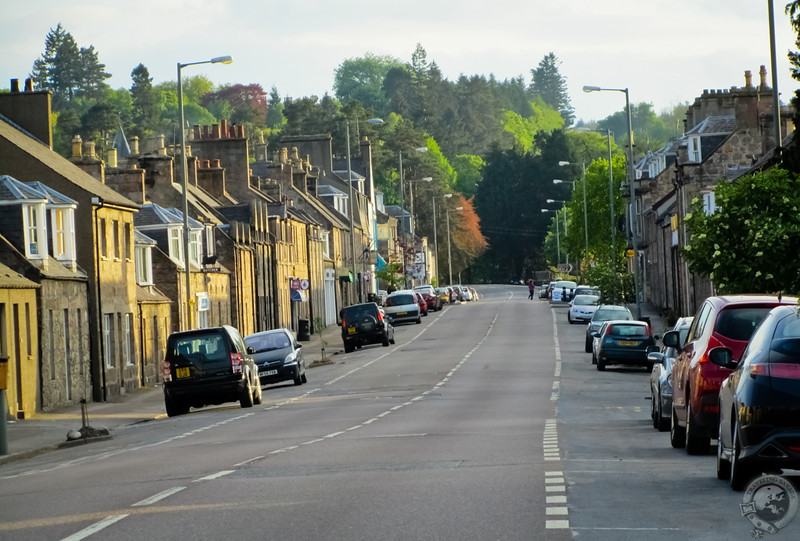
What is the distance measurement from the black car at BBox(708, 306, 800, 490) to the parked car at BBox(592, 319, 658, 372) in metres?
31.1

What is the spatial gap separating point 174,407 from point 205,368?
4.45 feet

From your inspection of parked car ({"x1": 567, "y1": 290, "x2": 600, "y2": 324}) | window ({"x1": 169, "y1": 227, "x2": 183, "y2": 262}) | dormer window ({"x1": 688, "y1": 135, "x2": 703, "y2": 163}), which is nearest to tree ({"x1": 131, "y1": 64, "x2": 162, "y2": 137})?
parked car ({"x1": 567, "y1": 290, "x2": 600, "y2": 324})

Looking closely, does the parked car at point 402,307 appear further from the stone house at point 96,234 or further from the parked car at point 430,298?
the stone house at point 96,234

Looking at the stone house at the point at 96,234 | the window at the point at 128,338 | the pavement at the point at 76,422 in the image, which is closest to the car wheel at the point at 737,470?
the pavement at the point at 76,422

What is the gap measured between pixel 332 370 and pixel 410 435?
29729 mm

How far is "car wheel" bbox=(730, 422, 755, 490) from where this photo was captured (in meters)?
12.7

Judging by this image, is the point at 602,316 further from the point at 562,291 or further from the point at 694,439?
the point at 562,291

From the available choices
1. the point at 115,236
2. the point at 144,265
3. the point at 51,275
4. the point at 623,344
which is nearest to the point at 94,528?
the point at 51,275

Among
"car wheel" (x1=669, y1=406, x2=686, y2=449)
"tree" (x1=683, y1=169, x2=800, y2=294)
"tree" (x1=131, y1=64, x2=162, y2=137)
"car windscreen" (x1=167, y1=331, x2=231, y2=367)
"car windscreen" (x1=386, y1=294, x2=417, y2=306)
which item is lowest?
"car wheel" (x1=669, y1=406, x2=686, y2=449)

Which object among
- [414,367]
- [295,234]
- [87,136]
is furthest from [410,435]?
[87,136]

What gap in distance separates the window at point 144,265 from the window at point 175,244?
112 inches

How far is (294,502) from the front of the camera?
12656mm

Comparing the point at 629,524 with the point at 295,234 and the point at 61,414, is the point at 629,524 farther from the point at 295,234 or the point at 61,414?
the point at 295,234

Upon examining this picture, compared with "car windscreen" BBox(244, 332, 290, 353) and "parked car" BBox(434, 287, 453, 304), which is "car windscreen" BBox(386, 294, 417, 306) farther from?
"car windscreen" BBox(244, 332, 290, 353)
